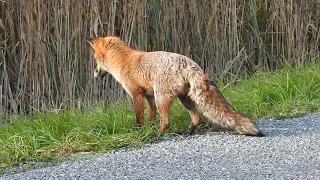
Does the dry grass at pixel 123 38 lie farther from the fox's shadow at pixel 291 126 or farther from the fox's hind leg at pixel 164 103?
the fox's shadow at pixel 291 126

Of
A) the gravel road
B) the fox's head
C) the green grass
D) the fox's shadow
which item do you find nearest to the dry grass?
the green grass

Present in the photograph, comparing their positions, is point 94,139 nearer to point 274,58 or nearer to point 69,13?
point 69,13

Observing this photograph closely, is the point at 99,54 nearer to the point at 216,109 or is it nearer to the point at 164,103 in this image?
the point at 164,103

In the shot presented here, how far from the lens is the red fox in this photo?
760 cm

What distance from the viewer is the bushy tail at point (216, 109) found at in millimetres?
7508

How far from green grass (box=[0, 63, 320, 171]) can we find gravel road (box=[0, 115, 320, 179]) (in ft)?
1.37

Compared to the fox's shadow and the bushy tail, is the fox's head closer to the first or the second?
the bushy tail

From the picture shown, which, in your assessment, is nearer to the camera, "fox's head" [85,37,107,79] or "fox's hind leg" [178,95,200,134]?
"fox's hind leg" [178,95,200,134]

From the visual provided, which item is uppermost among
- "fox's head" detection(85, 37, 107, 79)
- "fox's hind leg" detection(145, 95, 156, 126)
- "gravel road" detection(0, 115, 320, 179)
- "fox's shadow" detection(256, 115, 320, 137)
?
"fox's head" detection(85, 37, 107, 79)

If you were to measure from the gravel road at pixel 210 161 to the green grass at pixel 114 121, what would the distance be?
1.37 ft

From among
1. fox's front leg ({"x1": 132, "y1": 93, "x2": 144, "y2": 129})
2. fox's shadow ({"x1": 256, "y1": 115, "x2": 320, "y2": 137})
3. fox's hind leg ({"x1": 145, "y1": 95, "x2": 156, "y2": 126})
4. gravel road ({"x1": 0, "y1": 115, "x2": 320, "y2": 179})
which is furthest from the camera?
fox's hind leg ({"x1": 145, "y1": 95, "x2": 156, "y2": 126})

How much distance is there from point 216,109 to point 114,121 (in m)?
1.19

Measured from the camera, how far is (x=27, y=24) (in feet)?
34.3


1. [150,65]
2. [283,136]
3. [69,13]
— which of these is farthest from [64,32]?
[283,136]
